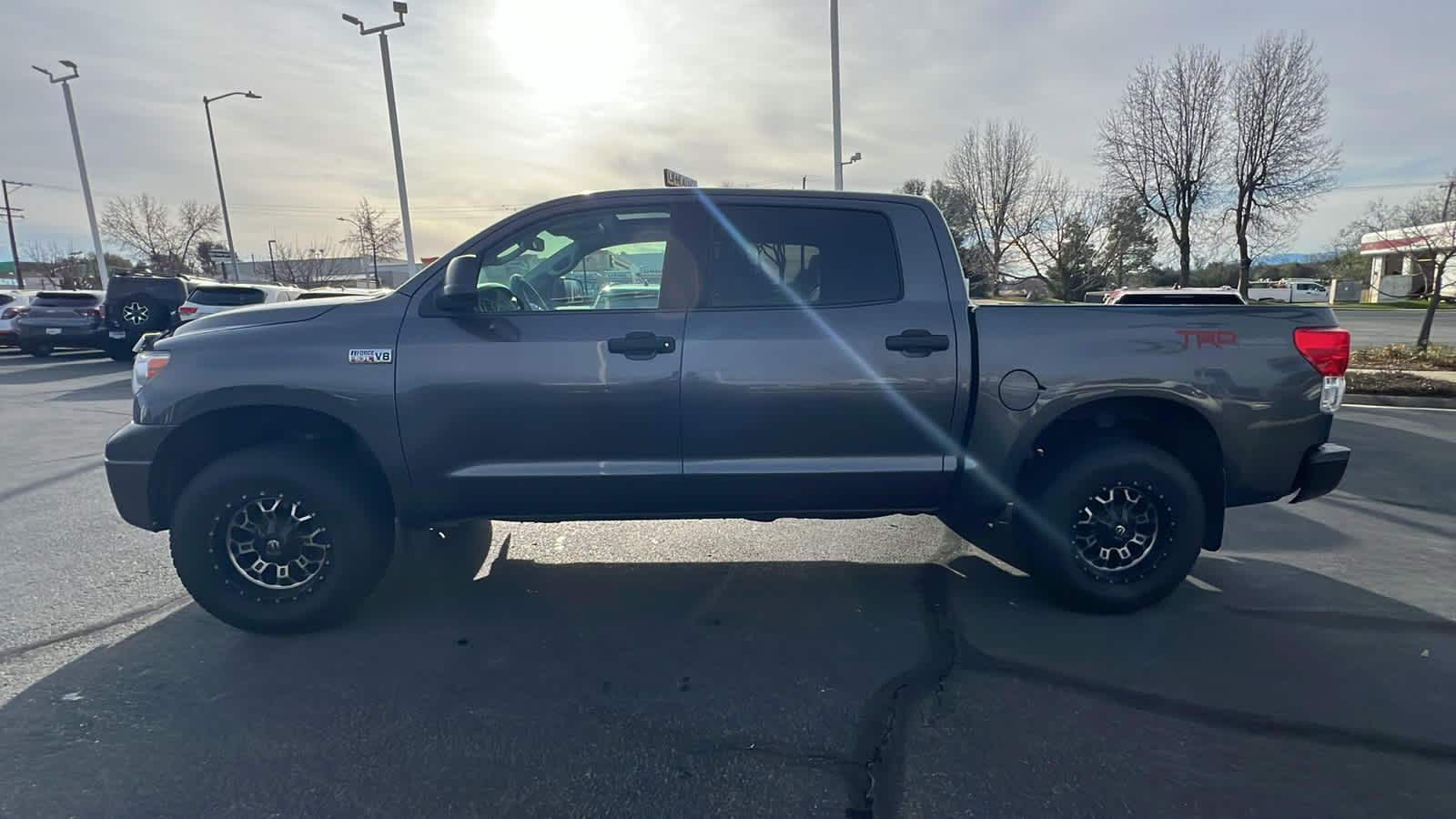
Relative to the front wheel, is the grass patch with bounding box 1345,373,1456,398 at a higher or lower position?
lower

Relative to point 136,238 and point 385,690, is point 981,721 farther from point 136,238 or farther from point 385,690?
point 136,238

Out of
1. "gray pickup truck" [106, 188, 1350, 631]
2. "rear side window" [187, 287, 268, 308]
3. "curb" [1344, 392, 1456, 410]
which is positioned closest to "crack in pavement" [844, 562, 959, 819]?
"gray pickup truck" [106, 188, 1350, 631]

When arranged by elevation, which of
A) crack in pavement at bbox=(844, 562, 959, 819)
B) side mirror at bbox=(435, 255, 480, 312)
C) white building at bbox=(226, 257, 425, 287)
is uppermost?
white building at bbox=(226, 257, 425, 287)

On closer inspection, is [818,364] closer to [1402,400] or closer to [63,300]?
[1402,400]

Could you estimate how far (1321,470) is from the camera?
11.3 feet

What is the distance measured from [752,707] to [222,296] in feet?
48.4

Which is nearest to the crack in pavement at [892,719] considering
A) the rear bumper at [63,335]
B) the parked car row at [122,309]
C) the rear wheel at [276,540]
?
the rear wheel at [276,540]

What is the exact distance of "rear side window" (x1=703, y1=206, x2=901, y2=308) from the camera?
135 inches

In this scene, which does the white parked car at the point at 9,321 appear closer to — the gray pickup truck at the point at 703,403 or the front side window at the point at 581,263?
the gray pickup truck at the point at 703,403

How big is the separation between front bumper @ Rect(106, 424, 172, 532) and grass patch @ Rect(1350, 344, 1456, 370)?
15.6m

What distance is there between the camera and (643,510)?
136 inches

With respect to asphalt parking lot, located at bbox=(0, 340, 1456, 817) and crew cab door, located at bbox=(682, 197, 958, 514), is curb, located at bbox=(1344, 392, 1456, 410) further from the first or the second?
crew cab door, located at bbox=(682, 197, 958, 514)

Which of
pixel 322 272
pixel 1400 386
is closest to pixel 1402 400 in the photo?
pixel 1400 386

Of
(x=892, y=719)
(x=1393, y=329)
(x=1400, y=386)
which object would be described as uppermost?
(x=892, y=719)
